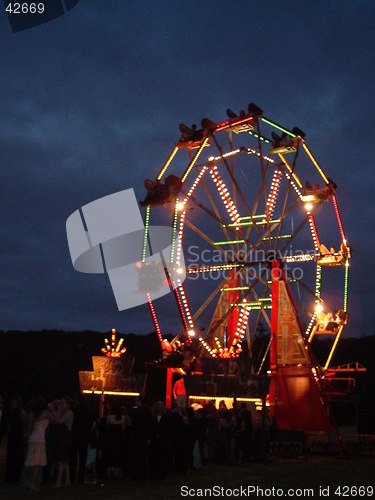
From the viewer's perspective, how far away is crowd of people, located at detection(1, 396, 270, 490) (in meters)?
10.4

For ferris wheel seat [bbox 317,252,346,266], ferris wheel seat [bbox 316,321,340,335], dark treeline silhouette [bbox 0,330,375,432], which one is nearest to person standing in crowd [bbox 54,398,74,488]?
ferris wheel seat [bbox 316,321,340,335]

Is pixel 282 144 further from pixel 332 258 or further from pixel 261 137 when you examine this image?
pixel 332 258

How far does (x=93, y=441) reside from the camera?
1109 centimetres

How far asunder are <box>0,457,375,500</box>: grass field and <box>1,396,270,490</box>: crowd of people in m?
Answer: 0.30

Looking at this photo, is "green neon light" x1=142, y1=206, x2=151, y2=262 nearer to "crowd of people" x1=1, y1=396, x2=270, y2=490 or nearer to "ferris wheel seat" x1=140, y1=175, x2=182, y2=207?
"ferris wheel seat" x1=140, y1=175, x2=182, y2=207

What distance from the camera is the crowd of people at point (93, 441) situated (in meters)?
10.4

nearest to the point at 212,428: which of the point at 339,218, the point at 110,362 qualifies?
the point at 110,362

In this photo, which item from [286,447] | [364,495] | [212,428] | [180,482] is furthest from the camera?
[286,447]

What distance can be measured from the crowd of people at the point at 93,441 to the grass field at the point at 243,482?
0.99 ft

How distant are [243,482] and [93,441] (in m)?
2.61

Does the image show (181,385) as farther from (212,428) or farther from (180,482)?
(180,482)

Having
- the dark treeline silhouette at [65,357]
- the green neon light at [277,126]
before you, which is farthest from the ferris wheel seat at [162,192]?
the dark treeline silhouette at [65,357]

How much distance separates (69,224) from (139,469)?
533 inches

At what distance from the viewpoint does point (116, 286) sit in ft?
73.6
